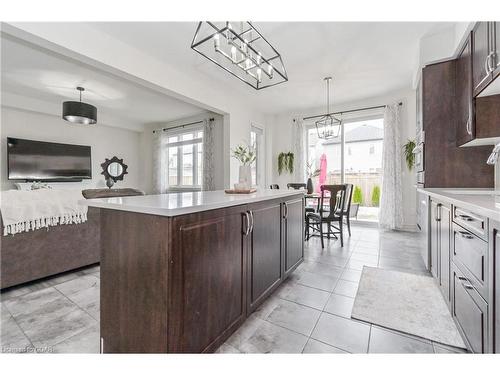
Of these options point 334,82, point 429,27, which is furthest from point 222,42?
point 429,27

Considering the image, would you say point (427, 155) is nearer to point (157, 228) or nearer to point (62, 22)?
point (157, 228)

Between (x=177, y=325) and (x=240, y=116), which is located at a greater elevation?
(x=240, y=116)

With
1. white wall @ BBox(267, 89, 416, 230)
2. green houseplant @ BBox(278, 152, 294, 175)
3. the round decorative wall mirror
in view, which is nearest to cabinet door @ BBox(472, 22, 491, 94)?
white wall @ BBox(267, 89, 416, 230)

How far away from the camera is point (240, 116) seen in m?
5.15

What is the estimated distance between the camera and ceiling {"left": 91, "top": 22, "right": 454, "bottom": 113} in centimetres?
274

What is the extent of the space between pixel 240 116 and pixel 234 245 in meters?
4.24

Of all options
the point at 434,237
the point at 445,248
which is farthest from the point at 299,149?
the point at 445,248

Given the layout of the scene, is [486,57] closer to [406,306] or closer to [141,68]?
[406,306]

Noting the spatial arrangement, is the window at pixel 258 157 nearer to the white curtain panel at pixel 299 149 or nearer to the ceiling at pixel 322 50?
the white curtain panel at pixel 299 149

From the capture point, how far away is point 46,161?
5238 millimetres

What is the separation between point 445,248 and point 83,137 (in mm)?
7471

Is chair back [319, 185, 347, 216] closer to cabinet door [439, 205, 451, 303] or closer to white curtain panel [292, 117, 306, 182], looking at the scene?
cabinet door [439, 205, 451, 303]

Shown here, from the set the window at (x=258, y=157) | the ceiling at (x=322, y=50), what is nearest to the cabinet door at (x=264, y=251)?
the ceiling at (x=322, y=50)

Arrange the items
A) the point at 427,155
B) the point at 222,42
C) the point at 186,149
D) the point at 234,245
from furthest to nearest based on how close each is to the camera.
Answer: the point at 186,149, the point at 222,42, the point at 427,155, the point at 234,245
